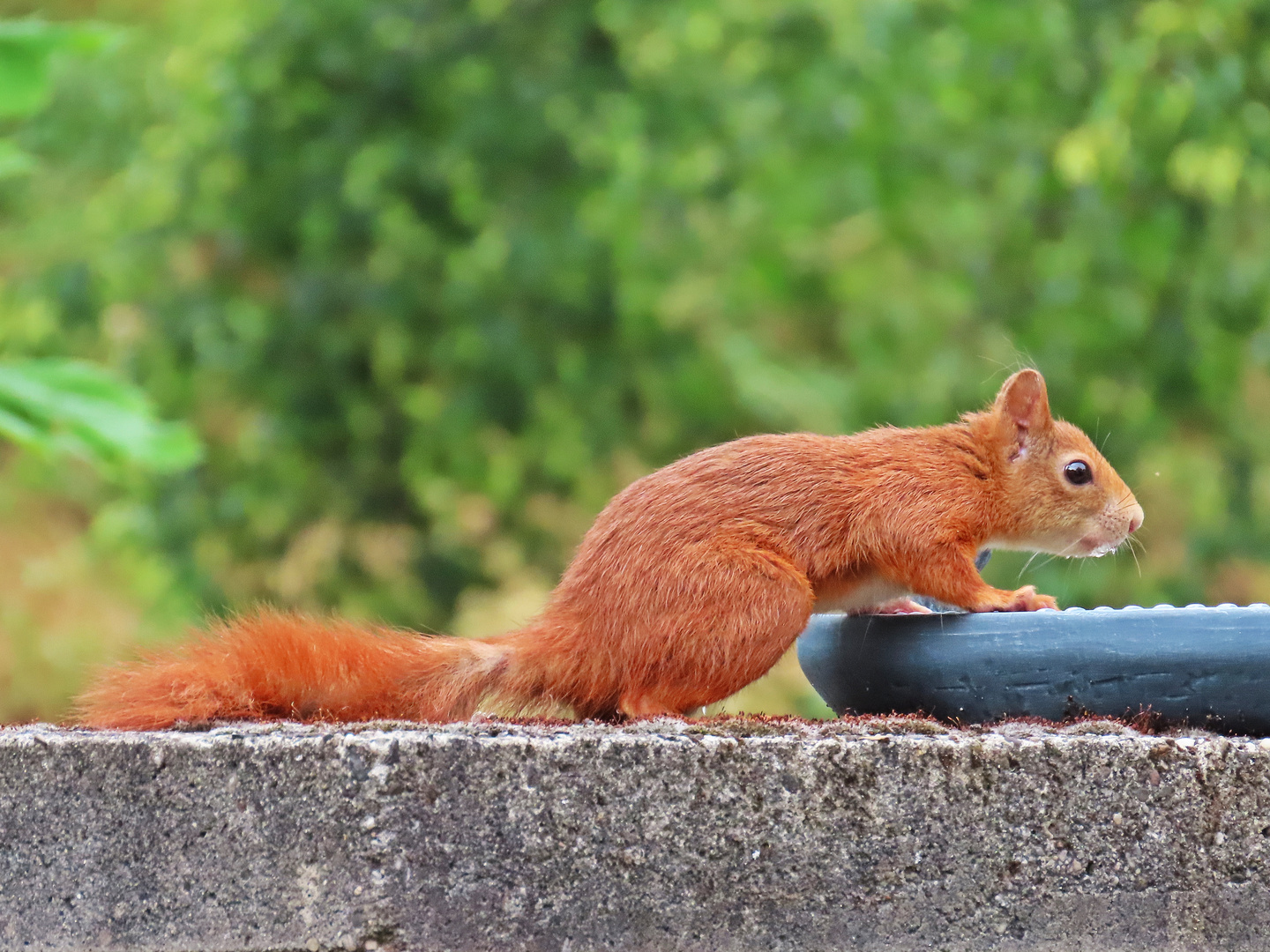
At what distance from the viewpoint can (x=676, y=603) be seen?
1.91m

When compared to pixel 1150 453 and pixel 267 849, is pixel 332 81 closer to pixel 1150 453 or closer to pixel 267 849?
pixel 1150 453

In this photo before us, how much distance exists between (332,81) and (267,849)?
5742mm

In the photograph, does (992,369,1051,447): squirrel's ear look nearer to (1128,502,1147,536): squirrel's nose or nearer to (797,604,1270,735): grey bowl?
(1128,502,1147,536): squirrel's nose

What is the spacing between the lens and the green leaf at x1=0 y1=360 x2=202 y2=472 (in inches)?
68.5

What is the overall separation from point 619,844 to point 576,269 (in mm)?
5072

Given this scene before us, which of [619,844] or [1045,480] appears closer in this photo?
[619,844]

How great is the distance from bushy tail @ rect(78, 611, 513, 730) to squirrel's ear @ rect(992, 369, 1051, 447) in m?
0.82

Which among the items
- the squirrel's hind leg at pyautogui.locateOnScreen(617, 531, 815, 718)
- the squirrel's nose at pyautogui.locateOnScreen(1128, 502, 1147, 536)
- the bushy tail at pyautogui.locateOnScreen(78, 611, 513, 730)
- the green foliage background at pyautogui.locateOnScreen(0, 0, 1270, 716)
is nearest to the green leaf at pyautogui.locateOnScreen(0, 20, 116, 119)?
the bushy tail at pyautogui.locateOnScreen(78, 611, 513, 730)

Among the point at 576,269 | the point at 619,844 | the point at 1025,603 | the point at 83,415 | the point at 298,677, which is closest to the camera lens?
the point at 619,844

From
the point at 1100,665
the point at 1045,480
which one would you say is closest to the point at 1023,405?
the point at 1045,480

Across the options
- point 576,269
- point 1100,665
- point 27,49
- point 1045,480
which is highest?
point 27,49

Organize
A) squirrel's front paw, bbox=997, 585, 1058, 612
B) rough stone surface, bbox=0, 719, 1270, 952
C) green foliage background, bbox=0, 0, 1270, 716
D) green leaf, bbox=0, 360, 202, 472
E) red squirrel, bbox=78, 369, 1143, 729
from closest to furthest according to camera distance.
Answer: rough stone surface, bbox=0, 719, 1270, 952 < green leaf, bbox=0, 360, 202, 472 < red squirrel, bbox=78, 369, 1143, 729 < squirrel's front paw, bbox=997, 585, 1058, 612 < green foliage background, bbox=0, 0, 1270, 716

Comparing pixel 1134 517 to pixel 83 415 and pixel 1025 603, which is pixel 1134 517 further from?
pixel 83 415

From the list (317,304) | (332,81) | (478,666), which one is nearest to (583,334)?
(317,304)
